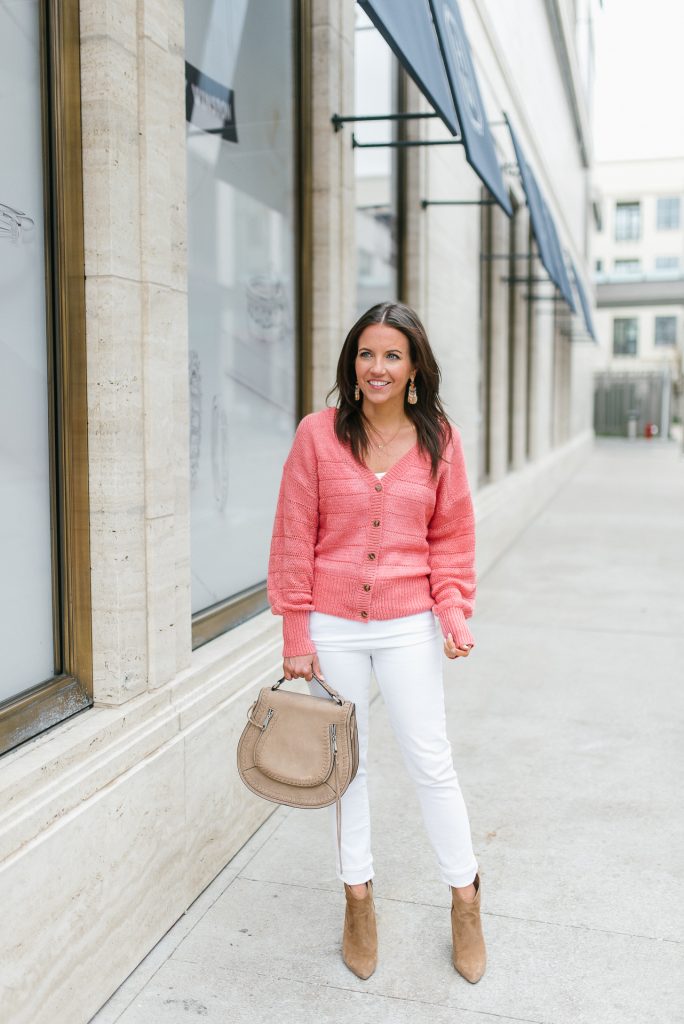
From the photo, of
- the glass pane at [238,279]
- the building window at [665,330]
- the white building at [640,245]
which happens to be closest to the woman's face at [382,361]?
the glass pane at [238,279]

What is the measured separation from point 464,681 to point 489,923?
286cm

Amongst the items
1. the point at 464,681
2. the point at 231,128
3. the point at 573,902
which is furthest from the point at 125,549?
the point at 464,681

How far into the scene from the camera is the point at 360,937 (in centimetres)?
311

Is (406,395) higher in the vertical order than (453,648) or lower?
higher

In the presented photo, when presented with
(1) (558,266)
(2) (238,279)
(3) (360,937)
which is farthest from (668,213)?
(3) (360,937)

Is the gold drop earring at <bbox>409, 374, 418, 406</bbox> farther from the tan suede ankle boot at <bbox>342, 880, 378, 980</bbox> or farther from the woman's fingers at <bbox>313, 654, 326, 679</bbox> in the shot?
the tan suede ankle boot at <bbox>342, 880, 378, 980</bbox>

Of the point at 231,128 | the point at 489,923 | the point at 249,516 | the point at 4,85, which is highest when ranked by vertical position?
the point at 231,128

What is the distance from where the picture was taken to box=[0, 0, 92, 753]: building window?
2875 millimetres

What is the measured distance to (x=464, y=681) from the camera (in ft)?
20.4

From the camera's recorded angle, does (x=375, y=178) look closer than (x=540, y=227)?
Yes

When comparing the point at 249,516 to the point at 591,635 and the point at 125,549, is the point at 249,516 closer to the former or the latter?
the point at 125,549

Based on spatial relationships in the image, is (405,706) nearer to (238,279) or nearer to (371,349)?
(371,349)

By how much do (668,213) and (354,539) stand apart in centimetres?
6348

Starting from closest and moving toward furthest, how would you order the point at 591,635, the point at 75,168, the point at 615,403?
the point at 75,168, the point at 591,635, the point at 615,403
